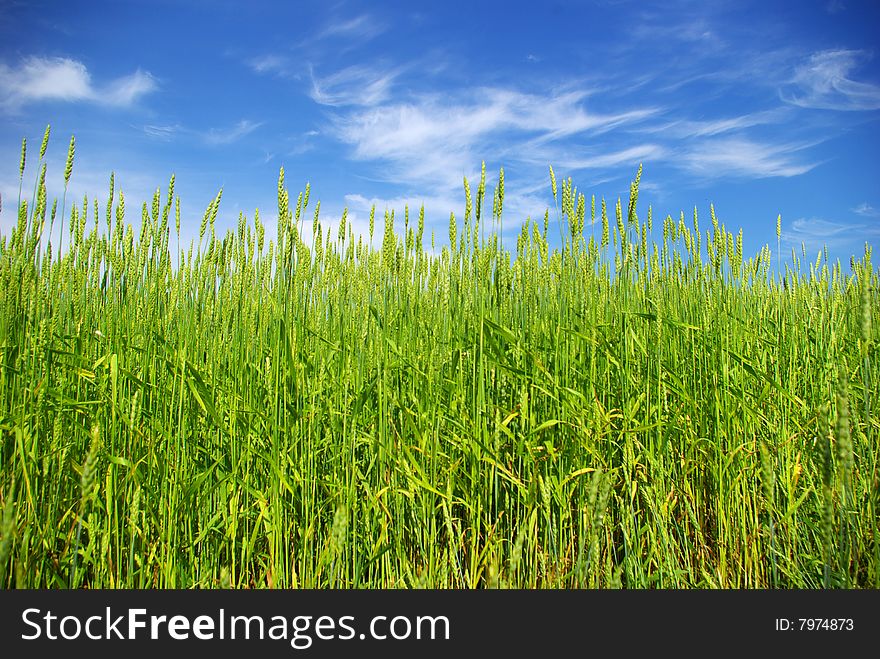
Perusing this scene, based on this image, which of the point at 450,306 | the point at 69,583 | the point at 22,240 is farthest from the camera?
the point at 450,306

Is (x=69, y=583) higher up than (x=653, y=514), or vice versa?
(x=653, y=514)

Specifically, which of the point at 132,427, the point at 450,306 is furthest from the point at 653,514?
the point at 132,427

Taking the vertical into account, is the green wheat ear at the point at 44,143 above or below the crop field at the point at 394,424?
above

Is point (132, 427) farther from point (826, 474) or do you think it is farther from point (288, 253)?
point (826, 474)

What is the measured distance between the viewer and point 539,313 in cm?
204

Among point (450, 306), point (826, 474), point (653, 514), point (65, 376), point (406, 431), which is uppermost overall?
point (450, 306)

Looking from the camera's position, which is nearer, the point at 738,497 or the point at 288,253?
the point at 288,253

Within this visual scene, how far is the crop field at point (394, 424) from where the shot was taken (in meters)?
1.46

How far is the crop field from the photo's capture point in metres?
1.46

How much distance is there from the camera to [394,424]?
171cm

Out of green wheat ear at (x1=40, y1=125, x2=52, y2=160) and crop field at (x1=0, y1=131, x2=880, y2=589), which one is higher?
green wheat ear at (x1=40, y1=125, x2=52, y2=160)

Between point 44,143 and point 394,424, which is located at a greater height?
point 44,143

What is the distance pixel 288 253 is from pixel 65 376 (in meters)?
0.87

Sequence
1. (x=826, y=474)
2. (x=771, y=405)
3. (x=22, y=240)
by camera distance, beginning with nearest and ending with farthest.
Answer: (x=826, y=474) < (x=22, y=240) < (x=771, y=405)
